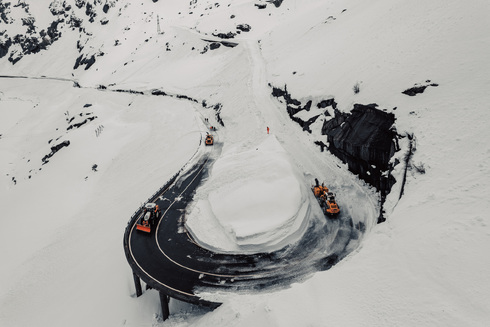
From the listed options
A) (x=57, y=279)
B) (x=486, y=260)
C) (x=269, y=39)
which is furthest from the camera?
(x=269, y=39)

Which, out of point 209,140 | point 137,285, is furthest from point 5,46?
point 137,285

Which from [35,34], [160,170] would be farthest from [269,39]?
[35,34]

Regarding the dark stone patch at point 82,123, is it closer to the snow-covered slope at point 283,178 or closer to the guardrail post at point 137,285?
the snow-covered slope at point 283,178

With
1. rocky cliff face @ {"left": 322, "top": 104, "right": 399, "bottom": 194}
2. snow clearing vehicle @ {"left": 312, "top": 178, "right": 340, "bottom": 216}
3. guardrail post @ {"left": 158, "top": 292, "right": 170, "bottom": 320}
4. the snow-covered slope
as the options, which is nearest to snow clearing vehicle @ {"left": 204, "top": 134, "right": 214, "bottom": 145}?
the snow-covered slope

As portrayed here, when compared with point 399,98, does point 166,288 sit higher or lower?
lower

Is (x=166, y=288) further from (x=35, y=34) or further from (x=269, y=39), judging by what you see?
(x=35, y=34)

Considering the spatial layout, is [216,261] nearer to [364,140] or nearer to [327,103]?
[364,140]
